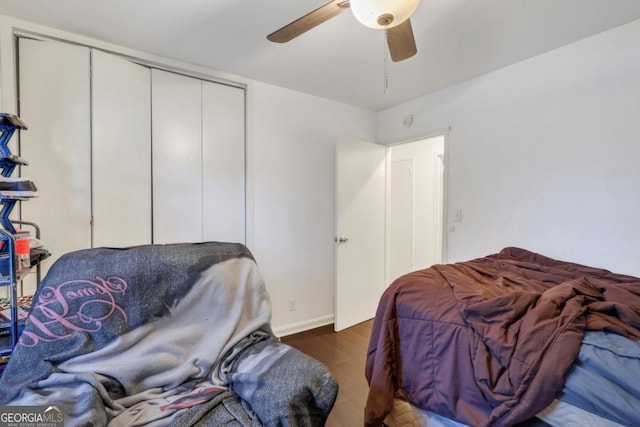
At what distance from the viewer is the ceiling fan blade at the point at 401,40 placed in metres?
1.35

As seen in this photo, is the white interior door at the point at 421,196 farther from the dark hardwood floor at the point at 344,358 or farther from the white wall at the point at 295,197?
the dark hardwood floor at the point at 344,358

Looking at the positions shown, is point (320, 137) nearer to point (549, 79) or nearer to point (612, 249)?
point (549, 79)

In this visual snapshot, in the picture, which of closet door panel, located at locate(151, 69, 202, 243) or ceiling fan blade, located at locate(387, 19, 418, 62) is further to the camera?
closet door panel, located at locate(151, 69, 202, 243)

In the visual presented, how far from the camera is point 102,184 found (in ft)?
6.63

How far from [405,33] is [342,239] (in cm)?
195

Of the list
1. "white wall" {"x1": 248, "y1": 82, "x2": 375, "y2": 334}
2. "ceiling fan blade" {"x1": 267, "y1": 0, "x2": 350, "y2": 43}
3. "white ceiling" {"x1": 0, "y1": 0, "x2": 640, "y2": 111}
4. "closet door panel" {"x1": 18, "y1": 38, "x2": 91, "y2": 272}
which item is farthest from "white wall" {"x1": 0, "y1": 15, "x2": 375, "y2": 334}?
"ceiling fan blade" {"x1": 267, "y1": 0, "x2": 350, "y2": 43}

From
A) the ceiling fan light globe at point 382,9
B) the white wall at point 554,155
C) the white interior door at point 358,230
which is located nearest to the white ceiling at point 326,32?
the white wall at point 554,155

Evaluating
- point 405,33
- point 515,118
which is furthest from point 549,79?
point 405,33

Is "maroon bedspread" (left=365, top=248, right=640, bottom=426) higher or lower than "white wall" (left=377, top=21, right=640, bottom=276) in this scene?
lower

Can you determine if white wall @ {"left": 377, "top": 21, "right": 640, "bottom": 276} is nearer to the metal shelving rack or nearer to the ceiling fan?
the ceiling fan

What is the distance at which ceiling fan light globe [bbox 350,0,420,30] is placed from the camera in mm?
1083

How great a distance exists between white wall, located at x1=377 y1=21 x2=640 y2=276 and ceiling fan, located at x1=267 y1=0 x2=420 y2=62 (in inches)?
51.3

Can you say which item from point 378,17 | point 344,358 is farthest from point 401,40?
point 344,358

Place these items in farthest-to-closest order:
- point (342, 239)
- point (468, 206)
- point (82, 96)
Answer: point (342, 239) → point (468, 206) → point (82, 96)
